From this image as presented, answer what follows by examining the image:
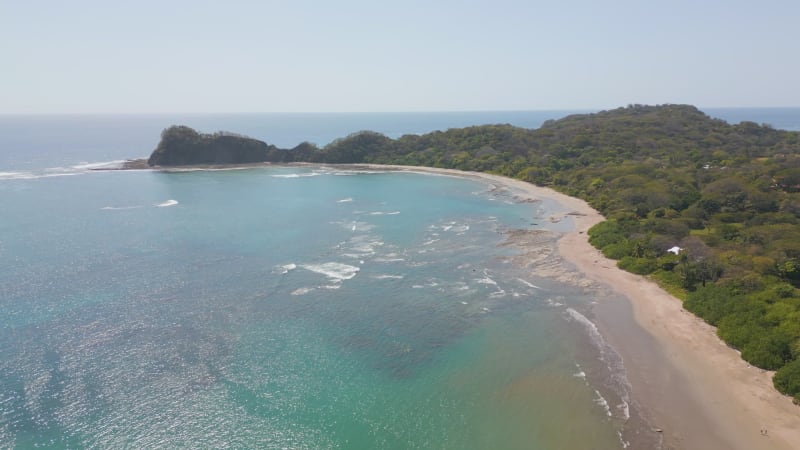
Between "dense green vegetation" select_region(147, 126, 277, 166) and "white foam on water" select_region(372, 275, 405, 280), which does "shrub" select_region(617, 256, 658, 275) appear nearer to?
"white foam on water" select_region(372, 275, 405, 280)

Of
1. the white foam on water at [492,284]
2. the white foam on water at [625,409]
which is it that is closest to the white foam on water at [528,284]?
the white foam on water at [492,284]

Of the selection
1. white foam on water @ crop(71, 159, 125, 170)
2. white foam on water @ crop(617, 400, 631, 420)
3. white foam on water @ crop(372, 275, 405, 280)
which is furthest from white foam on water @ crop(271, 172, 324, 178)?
white foam on water @ crop(617, 400, 631, 420)

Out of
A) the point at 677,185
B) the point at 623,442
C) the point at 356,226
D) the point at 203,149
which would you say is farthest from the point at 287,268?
the point at 203,149

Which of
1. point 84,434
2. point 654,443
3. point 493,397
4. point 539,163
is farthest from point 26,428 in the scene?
point 539,163

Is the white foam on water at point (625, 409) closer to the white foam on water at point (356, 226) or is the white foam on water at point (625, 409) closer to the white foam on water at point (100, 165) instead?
the white foam on water at point (356, 226)

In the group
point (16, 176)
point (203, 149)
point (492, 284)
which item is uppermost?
point (203, 149)

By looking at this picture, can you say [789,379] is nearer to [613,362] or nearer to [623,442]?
[613,362]

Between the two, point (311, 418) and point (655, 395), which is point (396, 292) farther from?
point (655, 395)
